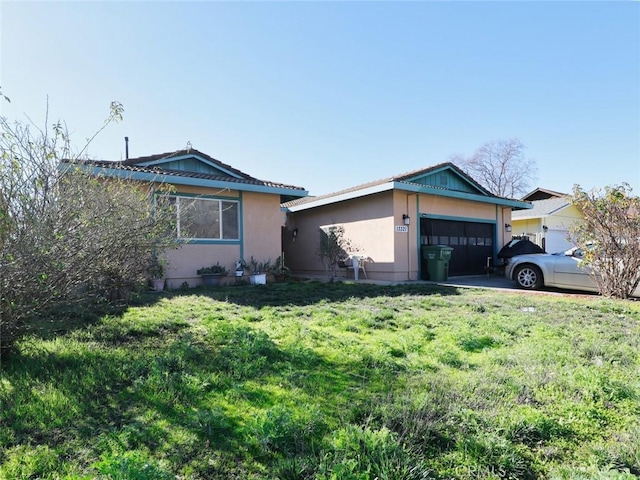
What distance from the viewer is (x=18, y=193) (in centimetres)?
289

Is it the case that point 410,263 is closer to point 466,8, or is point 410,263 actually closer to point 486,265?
point 486,265

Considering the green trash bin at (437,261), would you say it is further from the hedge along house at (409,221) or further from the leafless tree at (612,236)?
the leafless tree at (612,236)

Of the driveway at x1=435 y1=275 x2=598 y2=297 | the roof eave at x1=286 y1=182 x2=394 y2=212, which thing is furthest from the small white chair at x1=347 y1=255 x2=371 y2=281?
the driveway at x1=435 y1=275 x2=598 y2=297

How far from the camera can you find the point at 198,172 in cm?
995

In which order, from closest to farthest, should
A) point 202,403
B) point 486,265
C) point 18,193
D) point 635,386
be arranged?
point 202,403
point 635,386
point 18,193
point 486,265

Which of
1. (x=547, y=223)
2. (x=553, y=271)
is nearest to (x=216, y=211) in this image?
(x=553, y=271)

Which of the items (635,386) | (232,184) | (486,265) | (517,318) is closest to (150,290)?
(232,184)

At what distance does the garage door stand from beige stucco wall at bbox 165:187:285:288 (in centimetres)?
519

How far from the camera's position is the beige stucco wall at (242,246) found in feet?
29.6

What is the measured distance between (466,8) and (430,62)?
2641 millimetres

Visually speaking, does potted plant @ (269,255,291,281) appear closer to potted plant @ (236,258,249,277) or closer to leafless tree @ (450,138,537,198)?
potted plant @ (236,258,249,277)

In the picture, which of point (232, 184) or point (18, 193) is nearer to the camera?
point (18, 193)

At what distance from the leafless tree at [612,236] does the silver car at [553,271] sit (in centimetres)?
47

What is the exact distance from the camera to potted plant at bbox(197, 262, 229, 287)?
926cm
